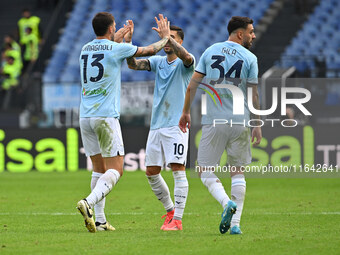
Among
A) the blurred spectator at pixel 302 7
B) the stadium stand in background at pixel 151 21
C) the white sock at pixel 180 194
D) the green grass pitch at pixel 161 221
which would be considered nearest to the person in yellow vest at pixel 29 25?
the stadium stand in background at pixel 151 21

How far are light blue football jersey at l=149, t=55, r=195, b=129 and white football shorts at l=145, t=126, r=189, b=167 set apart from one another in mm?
75

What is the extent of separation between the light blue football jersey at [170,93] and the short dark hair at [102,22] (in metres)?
0.75

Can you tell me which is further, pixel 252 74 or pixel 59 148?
pixel 59 148

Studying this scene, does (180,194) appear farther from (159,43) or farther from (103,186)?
(159,43)

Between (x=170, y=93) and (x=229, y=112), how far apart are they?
Answer: 40.0 inches

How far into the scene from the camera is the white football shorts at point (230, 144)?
7156 millimetres

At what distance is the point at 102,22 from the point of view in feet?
24.8

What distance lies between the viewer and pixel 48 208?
10.3 metres

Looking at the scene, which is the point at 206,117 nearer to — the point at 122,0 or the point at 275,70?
the point at 275,70

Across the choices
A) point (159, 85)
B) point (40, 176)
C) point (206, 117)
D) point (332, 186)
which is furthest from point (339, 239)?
point (40, 176)

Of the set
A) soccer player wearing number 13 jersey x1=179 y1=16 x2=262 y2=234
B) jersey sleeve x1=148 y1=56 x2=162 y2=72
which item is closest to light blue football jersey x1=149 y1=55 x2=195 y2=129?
jersey sleeve x1=148 y1=56 x2=162 y2=72

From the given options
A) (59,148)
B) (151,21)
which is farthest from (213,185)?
(151,21)

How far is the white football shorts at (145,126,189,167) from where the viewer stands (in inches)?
306

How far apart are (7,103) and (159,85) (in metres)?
12.9
